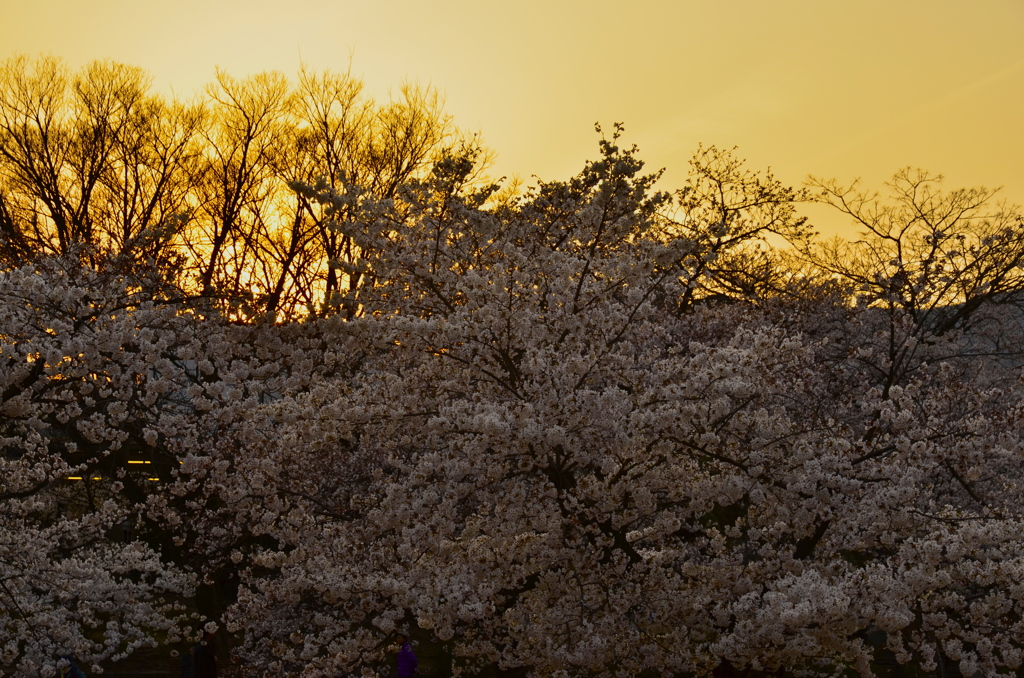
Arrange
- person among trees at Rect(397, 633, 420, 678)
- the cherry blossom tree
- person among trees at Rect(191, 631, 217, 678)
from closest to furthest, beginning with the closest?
the cherry blossom tree → person among trees at Rect(191, 631, 217, 678) → person among trees at Rect(397, 633, 420, 678)

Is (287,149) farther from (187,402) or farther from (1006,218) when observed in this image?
(1006,218)

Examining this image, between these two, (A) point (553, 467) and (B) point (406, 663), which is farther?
(B) point (406, 663)

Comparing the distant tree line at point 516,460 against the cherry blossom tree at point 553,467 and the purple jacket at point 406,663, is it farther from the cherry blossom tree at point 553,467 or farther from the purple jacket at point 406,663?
the purple jacket at point 406,663

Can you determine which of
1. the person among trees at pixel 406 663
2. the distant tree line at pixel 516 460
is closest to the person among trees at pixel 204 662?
the distant tree line at pixel 516 460

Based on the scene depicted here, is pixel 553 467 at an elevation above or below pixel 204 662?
above

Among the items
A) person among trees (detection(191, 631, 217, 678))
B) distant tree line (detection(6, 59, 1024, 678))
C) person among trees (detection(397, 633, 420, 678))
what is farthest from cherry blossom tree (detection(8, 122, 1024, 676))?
person among trees (detection(397, 633, 420, 678))

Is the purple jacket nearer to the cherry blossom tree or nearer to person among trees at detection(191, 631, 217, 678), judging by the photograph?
person among trees at detection(191, 631, 217, 678)

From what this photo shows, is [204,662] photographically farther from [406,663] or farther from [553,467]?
[553,467]

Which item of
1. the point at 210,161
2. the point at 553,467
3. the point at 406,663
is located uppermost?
the point at 210,161

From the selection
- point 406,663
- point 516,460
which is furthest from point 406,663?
point 516,460

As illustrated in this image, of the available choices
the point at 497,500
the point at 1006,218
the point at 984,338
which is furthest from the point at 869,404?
the point at 984,338

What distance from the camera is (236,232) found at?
25781mm

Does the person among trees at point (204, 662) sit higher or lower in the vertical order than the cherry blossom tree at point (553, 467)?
lower

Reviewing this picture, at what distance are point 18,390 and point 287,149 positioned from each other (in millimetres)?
16561
